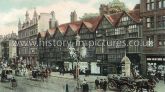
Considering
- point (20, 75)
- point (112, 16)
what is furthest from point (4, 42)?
point (112, 16)

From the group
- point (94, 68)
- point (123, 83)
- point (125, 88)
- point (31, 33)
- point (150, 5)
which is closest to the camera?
point (125, 88)

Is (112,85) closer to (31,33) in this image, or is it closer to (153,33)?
(153,33)

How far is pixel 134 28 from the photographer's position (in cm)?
4391

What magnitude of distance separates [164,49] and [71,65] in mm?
19674

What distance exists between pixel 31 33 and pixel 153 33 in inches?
1070

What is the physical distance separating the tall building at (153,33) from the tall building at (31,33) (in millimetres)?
16182

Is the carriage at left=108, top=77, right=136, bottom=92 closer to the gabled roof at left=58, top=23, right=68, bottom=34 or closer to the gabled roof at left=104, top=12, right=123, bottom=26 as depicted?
the gabled roof at left=104, top=12, right=123, bottom=26

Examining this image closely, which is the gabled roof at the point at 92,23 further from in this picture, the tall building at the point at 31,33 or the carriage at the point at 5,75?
the carriage at the point at 5,75

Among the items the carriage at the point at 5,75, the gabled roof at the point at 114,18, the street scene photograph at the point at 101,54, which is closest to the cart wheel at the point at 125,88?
the street scene photograph at the point at 101,54

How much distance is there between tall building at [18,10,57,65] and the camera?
181 feet

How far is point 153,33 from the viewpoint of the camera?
41.4m

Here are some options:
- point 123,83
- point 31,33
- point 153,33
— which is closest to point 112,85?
point 123,83

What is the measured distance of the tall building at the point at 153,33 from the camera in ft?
131

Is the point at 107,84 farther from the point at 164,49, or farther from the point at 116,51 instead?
the point at 116,51
